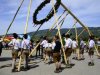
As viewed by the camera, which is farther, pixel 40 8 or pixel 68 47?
pixel 40 8

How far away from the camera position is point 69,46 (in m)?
19.0

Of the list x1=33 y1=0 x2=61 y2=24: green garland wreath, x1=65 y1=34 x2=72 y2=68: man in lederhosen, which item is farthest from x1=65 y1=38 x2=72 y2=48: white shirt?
x1=33 y1=0 x2=61 y2=24: green garland wreath

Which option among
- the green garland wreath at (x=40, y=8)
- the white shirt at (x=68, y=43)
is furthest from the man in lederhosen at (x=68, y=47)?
the green garland wreath at (x=40, y=8)

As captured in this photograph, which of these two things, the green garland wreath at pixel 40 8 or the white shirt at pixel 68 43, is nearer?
the white shirt at pixel 68 43

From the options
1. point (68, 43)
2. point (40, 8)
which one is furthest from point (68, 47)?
point (40, 8)

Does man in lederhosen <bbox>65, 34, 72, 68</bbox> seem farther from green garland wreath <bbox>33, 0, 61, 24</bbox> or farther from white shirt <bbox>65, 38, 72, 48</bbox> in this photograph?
green garland wreath <bbox>33, 0, 61, 24</bbox>

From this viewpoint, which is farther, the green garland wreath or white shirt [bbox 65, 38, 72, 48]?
the green garland wreath

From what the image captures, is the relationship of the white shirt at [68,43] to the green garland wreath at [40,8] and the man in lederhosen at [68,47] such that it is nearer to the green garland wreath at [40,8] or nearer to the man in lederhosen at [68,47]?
the man in lederhosen at [68,47]

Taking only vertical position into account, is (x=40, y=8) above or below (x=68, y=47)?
above

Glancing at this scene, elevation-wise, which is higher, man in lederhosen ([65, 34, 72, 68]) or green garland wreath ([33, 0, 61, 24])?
green garland wreath ([33, 0, 61, 24])

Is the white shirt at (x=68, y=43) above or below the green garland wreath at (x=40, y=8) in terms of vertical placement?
below

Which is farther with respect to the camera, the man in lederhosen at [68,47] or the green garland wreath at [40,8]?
the green garland wreath at [40,8]

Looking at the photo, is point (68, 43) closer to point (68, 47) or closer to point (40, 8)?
point (68, 47)

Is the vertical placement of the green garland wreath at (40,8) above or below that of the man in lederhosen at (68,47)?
above
